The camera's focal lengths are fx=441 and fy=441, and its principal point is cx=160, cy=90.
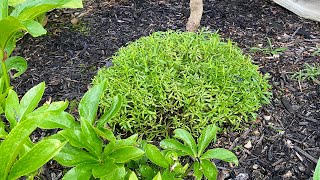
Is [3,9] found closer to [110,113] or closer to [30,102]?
[30,102]


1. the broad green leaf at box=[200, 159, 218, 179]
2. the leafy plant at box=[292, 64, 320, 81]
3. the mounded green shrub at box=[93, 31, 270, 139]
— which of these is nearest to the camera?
the broad green leaf at box=[200, 159, 218, 179]

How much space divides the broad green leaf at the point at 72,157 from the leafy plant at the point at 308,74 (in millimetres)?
1514

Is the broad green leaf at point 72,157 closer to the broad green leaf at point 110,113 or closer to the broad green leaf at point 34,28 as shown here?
the broad green leaf at point 110,113

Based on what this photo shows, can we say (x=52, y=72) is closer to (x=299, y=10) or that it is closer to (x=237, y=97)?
(x=237, y=97)

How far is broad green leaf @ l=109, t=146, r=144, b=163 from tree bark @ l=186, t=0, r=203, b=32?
1402 millimetres

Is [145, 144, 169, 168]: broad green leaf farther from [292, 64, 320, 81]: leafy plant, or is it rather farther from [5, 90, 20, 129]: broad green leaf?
[292, 64, 320, 81]: leafy plant

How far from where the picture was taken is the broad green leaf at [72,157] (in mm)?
1645

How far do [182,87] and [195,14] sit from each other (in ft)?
2.53

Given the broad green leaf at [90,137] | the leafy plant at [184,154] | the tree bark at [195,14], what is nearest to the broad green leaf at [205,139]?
the leafy plant at [184,154]

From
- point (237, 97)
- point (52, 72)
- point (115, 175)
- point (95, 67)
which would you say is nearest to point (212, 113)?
point (237, 97)

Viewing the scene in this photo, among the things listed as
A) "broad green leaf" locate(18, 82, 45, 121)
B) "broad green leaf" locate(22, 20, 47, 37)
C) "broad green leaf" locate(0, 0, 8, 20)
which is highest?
"broad green leaf" locate(0, 0, 8, 20)

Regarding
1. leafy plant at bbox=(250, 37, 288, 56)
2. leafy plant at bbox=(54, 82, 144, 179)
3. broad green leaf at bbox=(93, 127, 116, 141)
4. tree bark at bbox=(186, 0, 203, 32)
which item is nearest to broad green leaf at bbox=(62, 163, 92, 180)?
leafy plant at bbox=(54, 82, 144, 179)

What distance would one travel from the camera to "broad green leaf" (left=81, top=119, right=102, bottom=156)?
5.42ft

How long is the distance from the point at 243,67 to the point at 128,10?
132 cm
